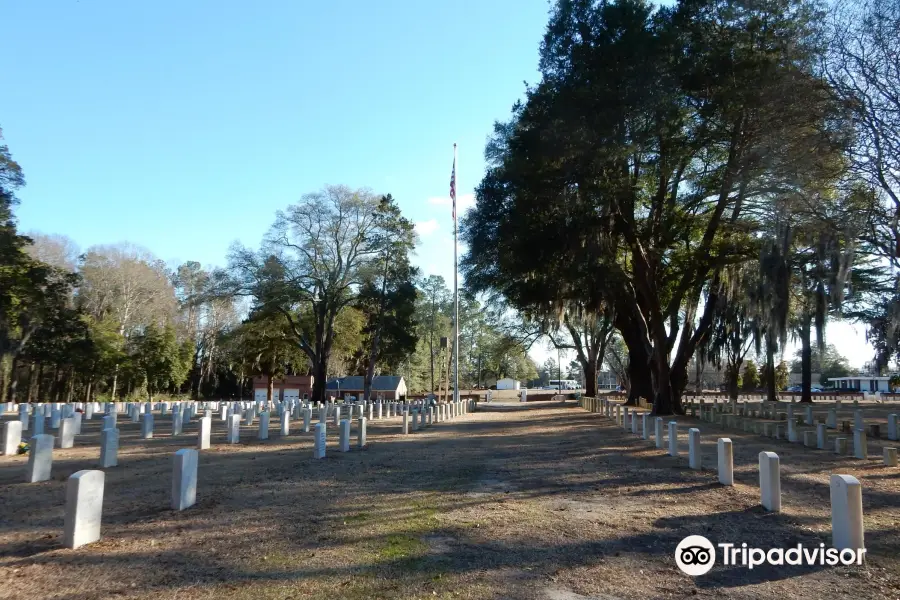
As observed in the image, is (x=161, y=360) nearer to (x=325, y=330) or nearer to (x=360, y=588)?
(x=325, y=330)

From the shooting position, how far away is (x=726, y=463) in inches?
346

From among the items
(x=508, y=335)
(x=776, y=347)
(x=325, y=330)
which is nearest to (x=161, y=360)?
(x=325, y=330)

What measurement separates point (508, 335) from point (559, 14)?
25191 mm

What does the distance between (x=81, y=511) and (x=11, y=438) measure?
28.0ft

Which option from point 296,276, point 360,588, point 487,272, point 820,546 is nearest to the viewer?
point 360,588

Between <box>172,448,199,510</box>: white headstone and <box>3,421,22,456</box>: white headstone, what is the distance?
7388 millimetres

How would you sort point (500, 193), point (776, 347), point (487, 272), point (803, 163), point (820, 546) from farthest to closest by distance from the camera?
point (776, 347), point (487, 272), point (500, 193), point (803, 163), point (820, 546)

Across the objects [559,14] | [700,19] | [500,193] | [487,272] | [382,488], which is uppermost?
[559,14]

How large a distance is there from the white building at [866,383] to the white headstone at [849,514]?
248 ft

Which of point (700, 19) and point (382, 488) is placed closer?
point (382, 488)

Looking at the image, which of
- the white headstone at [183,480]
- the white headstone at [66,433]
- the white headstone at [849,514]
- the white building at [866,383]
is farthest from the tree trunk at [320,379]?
the white building at [866,383]

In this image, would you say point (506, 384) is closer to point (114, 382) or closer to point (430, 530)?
point (114, 382)

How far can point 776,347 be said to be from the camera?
94.2ft

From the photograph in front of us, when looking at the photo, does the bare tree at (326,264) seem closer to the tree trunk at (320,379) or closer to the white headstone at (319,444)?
the tree trunk at (320,379)
